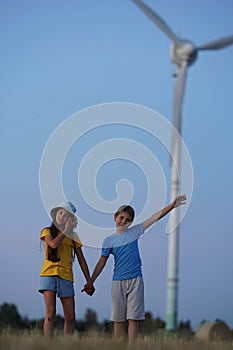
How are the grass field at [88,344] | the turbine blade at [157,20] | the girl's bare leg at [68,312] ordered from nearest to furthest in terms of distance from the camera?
the grass field at [88,344]
the girl's bare leg at [68,312]
the turbine blade at [157,20]

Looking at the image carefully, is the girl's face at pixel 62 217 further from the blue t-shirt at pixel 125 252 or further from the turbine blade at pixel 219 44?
the turbine blade at pixel 219 44

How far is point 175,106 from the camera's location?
8836 millimetres

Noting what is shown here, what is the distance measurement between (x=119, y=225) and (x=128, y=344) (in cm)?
217

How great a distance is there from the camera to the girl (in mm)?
8023

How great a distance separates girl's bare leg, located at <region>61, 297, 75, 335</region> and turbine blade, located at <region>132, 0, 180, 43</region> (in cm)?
348

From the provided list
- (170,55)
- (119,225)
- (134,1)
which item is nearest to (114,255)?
(119,225)

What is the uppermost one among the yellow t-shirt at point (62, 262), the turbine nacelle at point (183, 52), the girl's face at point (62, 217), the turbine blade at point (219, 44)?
the turbine blade at point (219, 44)

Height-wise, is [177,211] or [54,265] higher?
[177,211]

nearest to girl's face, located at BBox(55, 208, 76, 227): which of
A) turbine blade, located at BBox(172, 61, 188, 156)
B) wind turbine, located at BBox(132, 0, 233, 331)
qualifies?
wind turbine, located at BBox(132, 0, 233, 331)

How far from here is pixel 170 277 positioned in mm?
7117

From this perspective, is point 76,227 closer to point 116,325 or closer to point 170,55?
point 116,325

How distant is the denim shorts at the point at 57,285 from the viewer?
802 centimetres

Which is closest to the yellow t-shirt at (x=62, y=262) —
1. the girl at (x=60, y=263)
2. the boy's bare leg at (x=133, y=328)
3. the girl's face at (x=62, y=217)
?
the girl at (x=60, y=263)

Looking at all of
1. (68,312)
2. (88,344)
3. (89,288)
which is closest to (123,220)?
(89,288)
